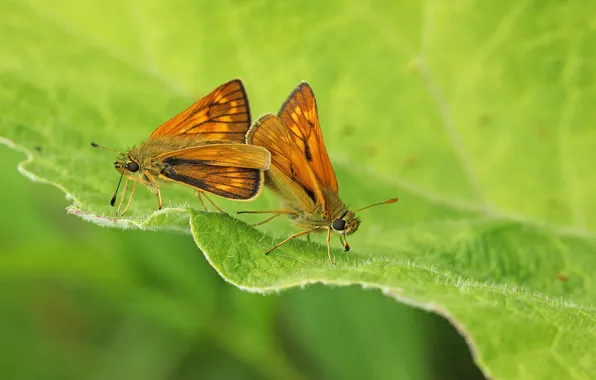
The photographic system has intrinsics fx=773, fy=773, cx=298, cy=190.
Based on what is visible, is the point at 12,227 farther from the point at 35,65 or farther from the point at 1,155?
the point at 35,65

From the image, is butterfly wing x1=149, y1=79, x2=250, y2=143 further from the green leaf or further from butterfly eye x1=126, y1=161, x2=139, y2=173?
the green leaf

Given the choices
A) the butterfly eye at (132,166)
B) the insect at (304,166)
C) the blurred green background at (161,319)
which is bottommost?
the blurred green background at (161,319)

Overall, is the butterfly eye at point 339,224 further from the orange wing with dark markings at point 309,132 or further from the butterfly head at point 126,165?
the butterfly head at point 126,165

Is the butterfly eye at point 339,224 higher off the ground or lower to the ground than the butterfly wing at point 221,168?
lower

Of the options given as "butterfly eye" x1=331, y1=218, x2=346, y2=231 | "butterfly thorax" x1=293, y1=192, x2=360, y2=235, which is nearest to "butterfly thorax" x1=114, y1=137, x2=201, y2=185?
"butterfly thorax" x1=293, y1=192, x2=360, y2=235

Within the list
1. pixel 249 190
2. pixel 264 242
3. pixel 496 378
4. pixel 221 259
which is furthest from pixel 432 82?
pixel 496 378

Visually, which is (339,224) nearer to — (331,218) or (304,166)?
(331,218)

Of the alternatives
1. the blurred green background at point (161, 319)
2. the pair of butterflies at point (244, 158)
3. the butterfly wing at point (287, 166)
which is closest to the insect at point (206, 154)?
the pair of butterflies at point (244, 158)
